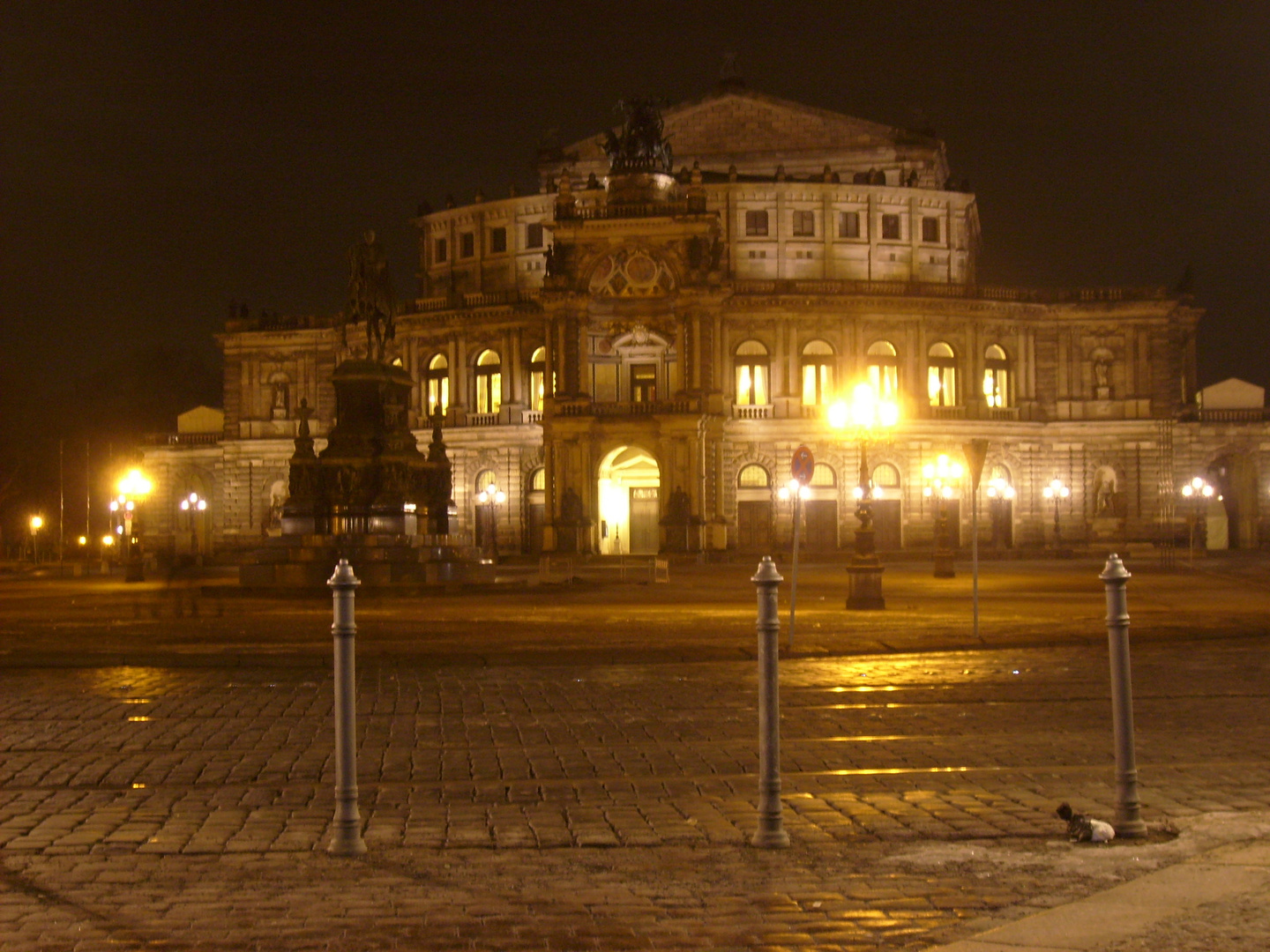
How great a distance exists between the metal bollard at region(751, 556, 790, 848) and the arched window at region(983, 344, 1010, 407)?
2763 inches

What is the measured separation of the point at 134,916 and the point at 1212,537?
258ft

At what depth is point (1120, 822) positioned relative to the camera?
26.3 ft

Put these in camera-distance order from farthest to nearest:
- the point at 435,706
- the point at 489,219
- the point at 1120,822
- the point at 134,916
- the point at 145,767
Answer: the point at 489,219, the point at 435,706, the point at 145,767, the point at 1120,822, the point at 134,916

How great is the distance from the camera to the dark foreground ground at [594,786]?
6.61 metres

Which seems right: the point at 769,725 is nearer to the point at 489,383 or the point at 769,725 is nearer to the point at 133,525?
the point at 133,525

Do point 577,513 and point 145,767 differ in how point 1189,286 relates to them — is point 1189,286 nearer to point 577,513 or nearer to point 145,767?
point 577,513

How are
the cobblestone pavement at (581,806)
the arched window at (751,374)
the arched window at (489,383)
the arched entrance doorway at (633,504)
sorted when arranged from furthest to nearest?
the arched window at (489,383) < the arched window at (751,374) < the arched entrance doorway at (633,504) < the cobblestone pavement at (581,806)

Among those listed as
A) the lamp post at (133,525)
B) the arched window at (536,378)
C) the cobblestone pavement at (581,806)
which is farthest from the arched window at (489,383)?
the cobblestone pavement at (581,806)

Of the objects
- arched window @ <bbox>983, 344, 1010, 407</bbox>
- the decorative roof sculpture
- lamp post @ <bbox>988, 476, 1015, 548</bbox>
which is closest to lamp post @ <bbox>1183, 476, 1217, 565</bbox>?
lamp post @ <bbox>988, 476, 1015, 548</bbox>

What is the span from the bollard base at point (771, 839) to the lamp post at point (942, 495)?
37.5 meters

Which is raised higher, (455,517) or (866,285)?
(866,285)

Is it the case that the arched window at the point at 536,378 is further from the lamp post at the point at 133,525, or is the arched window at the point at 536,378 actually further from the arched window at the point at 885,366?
the lamp post at the point at 133,525

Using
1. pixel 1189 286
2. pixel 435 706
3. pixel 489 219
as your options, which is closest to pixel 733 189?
pixel 489 219

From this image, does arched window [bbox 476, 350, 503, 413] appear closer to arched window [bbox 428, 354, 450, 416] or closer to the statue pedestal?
arched window [bbox 428, 354, 450, 416]
